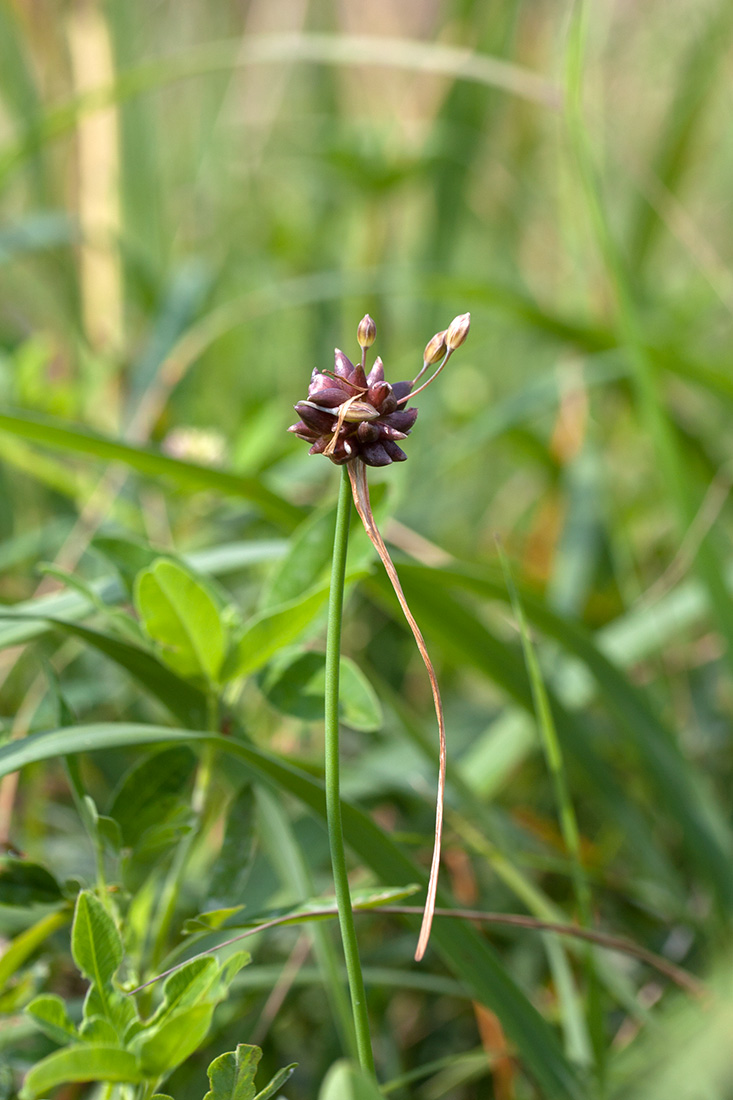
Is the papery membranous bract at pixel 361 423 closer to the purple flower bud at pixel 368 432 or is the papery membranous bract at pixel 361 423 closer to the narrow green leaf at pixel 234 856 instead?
the purple flower bud at pixel 368 432

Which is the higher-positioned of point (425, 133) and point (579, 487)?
point (425, 133)

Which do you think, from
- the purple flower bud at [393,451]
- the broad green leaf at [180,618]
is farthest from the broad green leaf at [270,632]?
the purple flower bud at [393,451]

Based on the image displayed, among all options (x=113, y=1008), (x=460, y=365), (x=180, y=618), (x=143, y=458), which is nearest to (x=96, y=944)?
(x=113, y=1008)

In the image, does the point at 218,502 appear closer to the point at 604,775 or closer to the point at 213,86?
the point at 604,775

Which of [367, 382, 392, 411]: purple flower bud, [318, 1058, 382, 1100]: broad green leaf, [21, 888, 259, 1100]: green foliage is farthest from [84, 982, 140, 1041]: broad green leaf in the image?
[367, 382, 392, 411]: purple flower bud

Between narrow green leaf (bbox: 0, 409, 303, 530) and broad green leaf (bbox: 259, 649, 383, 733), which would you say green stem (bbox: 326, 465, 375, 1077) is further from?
narrow green leaf (bbox: 0, 409, 303, 530)

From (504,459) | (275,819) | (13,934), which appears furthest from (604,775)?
(504,459)
